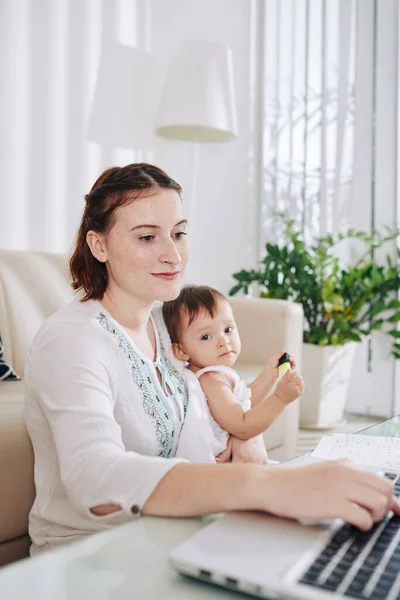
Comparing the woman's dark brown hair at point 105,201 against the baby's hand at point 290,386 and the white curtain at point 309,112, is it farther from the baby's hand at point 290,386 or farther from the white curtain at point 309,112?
the white curtain at point 309,112

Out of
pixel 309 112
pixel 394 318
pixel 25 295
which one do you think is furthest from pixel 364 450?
pixel 309 112

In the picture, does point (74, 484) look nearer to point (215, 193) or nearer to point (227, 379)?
point (227, 379)

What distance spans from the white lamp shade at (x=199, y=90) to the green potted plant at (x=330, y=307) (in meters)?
0.74

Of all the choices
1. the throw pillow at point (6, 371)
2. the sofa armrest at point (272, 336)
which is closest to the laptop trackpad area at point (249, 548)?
the throw pillow at point (6, 371)

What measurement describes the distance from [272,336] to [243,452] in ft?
3.95

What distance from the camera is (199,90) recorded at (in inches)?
116

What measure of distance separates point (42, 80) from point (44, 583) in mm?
2447

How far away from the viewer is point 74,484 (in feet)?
2.62

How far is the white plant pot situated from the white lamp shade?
114 cm

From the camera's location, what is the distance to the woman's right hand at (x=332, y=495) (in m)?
0.63

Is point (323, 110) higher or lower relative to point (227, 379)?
higher

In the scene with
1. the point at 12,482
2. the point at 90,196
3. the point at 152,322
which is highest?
the point at 90,196

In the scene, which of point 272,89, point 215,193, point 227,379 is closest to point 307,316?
point 215,193

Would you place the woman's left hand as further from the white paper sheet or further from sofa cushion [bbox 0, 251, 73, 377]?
sofa cushion [bbox 0, 251, 73, 377]
